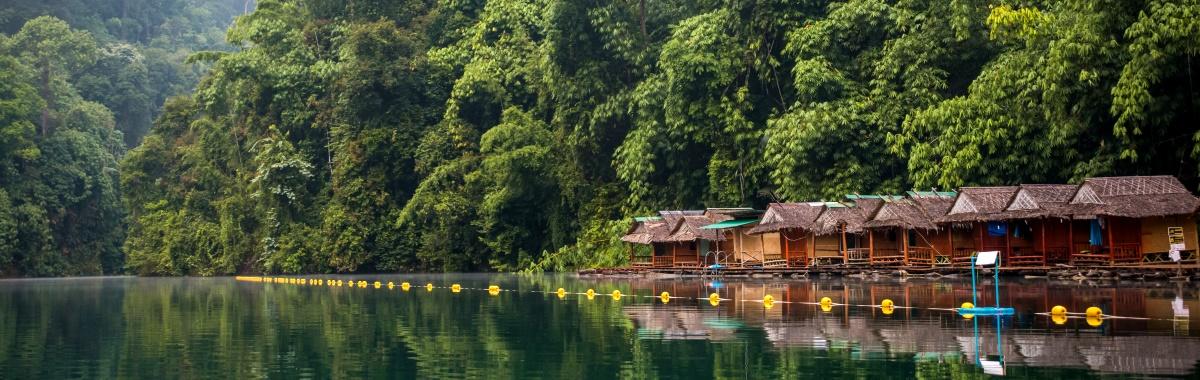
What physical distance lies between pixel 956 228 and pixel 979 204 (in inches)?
74.4

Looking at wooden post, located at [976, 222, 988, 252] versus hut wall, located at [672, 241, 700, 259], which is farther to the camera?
hut wall, located at [672, 241, 700, 259]

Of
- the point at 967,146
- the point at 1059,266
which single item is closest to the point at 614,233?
the point at 967,146

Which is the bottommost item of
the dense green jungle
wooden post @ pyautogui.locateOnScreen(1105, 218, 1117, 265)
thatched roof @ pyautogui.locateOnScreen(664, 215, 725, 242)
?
wooden post @ pyautogui.locateOnScreen(1105, 218, 1117, 265)

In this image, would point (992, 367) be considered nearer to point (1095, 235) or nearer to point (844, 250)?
point (1095, 235)

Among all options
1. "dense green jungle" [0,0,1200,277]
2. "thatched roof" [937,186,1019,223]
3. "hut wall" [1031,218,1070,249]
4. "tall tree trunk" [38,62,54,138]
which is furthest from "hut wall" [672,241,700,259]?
"tall tree trunk" [38,62,54,138]

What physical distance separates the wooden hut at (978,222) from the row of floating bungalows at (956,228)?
0.03 metres

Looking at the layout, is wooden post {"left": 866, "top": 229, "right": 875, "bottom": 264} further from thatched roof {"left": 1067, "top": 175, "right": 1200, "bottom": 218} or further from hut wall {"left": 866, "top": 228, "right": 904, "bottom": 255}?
thatched roof {"left": 1067, "top": 175, "right": 1200, "bottom": 218}

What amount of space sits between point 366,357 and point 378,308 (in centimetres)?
1056

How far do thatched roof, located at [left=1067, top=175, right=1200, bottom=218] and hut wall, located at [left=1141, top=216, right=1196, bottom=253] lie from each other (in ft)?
2.55

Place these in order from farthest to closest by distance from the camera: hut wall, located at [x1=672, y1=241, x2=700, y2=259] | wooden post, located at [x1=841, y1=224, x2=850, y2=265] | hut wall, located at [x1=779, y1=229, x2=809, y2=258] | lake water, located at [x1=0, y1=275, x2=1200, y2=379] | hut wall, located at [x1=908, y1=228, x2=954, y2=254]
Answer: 1. hut wall, located at [x1=672, y1=241, x2=700, y2=259]
2. hut wall, located at [x1=779, y1=229, x2=809, y2=258]
3. wooden post, located at [x1=841, y1=224, x2=850, y2=265]
4. hut wall, located at [x1=908, y1=228, x2=954, y2=254]
5. lake water, located at [x1=0, y1=275, x2=1200, y2=379]

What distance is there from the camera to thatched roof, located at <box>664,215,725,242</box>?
130ft

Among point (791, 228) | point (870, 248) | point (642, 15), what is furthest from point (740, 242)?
point (642, 15)

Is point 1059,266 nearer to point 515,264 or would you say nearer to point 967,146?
point 967,146

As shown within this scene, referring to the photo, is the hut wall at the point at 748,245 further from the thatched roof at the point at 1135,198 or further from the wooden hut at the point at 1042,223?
the thatched roof at the point at 1135,198
